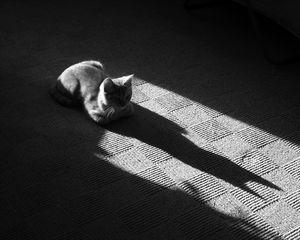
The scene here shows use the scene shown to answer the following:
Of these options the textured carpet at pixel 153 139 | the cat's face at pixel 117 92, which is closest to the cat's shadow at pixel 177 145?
the textured carpet at pixel 153 139

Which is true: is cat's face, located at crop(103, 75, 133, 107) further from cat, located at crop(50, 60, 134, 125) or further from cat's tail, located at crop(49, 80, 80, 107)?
cat's tail, located at crop(49, 80, 80, 107)

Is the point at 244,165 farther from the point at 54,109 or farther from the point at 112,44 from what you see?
the point at 112,44

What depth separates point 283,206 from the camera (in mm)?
1656

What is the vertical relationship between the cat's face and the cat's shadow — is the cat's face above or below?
above

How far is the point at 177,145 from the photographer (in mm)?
1930

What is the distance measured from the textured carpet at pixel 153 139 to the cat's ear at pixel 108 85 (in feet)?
0.60

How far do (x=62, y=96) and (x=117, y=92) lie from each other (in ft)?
1.08

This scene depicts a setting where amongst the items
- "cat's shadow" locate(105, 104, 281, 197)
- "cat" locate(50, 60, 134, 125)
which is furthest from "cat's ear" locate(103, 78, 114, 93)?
"cat's shadow" locate(105, 104, 281, 197)

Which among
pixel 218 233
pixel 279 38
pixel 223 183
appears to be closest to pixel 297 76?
pixel 279 38

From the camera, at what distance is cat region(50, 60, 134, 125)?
195 centimetres

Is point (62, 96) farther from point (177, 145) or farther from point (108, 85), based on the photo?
point (177, 145)

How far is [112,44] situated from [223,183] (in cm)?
132

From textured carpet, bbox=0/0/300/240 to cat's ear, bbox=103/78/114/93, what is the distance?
0.18 metres

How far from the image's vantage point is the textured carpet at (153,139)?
5.15ft
